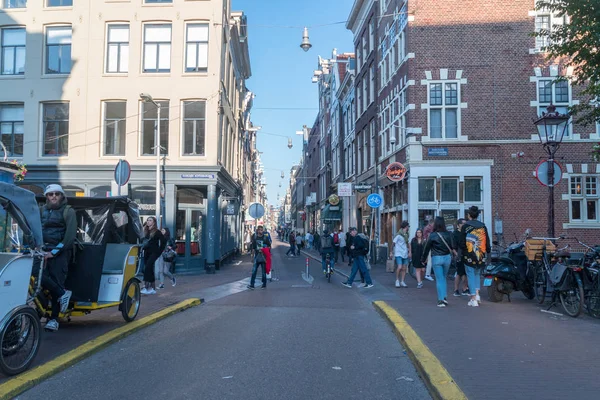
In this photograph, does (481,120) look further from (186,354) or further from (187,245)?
(186,354)

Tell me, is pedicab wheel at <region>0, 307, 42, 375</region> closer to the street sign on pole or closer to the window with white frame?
the street sign on pole

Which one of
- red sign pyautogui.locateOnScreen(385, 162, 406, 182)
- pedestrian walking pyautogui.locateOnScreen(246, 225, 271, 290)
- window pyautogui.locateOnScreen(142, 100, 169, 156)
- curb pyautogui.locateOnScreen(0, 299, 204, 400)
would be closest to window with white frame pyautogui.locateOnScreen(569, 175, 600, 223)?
red sign pyautogui.locateOnScreen(385, 162, 406, 182)

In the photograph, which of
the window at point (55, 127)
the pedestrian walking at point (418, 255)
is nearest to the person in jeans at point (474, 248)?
the pedestrian walking at point (418, 255)

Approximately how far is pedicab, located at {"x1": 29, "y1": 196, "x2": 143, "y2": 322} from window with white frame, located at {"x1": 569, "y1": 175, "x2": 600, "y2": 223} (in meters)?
16.9

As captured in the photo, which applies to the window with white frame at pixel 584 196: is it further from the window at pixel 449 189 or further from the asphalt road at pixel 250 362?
the asphalt road at pixel 250 362

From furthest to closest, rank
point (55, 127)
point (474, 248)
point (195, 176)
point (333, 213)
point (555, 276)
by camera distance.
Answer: point (333, 213)
point (55, 127)
point (195, 176)
point (474, 248)
point (555, 276)

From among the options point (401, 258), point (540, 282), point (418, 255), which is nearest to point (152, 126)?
point (401, 258)

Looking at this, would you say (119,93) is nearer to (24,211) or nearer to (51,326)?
(51,326)

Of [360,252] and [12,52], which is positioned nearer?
[360,252]

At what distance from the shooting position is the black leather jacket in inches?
400

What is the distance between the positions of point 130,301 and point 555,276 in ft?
23.1

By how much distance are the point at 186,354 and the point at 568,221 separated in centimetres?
1755

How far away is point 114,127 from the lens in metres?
21.3

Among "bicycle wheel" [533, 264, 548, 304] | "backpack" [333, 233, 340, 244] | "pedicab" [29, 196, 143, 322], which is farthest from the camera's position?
"backpack" [333, 233, 340, 244]
